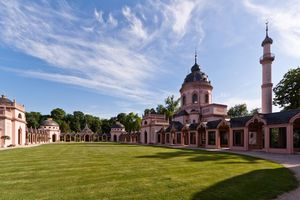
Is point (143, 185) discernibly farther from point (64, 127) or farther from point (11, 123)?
point (64, 127)

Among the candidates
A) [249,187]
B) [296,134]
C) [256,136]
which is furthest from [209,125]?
[249,187]

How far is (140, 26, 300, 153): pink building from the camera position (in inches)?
926

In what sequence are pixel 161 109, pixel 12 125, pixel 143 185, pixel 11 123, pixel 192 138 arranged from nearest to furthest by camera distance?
pixel 143 185, pixel 192 138, pixel 11 123, pixel 12 125, pixel 161 109

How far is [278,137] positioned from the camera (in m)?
23.7

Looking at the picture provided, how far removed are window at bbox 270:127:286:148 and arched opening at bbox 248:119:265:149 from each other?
3.36 metres

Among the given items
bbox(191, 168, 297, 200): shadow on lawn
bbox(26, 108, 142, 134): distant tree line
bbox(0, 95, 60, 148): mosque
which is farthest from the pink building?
bbox(26, 108, 142, 134): distant tree line

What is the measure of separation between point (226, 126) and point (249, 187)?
24518 millimetres

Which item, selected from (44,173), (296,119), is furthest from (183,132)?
(44,173)

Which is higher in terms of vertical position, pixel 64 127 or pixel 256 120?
pixel 256 120

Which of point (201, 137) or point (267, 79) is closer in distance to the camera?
point (267, 79)

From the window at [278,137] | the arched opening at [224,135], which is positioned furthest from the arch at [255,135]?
the arched opening at [224,135]

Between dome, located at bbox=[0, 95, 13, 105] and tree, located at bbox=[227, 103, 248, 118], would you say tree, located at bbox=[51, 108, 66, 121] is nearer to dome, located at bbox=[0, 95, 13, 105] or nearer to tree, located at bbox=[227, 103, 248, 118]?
dome, located at bbox=[0, 95, 13, 105]

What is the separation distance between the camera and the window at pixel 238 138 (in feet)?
94.1

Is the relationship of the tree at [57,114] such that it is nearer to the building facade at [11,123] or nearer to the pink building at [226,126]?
the building facade at [11,123]
